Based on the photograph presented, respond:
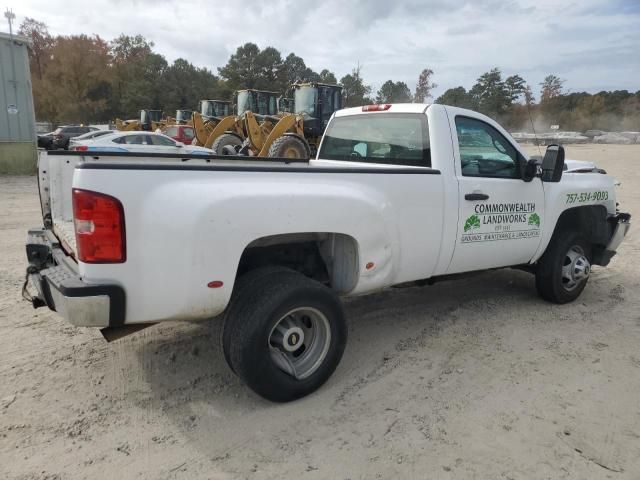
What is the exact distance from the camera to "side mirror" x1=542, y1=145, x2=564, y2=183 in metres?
4.16

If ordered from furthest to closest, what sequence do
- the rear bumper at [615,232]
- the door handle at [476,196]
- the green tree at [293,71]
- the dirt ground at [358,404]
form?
the green tree at [293,71]
the rear bumper at [615,232]
the door handle at [476,196]
the dirt ground at [358,404]

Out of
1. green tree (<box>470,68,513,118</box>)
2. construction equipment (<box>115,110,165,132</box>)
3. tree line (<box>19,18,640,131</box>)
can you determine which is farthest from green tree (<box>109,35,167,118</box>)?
green tree (<box>470,68,513,118</box>)

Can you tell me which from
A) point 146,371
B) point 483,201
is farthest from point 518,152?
point 146,371

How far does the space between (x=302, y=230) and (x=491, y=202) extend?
186 centimetres

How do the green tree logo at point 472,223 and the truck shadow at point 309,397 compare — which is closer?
the truck shadow at point 309,397

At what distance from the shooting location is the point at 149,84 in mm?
54062

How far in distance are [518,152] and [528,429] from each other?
243 centimetres

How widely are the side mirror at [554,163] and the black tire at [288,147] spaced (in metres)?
10.6

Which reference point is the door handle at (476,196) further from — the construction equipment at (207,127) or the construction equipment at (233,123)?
the construction equipment at (207,127)

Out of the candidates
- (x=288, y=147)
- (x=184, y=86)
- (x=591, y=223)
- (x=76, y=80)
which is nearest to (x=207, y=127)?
(x=288, y=147)

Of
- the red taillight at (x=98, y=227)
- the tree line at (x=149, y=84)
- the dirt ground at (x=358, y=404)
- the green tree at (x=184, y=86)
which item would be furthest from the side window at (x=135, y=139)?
the green tree at (x=184, y=86)

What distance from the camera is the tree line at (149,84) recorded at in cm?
4916

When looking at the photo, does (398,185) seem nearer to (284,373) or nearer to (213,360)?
(284,373)

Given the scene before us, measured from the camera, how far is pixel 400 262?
3.53 m
